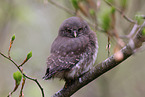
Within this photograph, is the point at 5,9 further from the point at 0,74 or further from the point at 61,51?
the point at 61,51

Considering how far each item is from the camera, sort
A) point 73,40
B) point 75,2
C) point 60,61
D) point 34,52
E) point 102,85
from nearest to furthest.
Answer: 1. point 75,2
2. point 60,61
3. point 73,40
4. point 102,85
5. point 34,52

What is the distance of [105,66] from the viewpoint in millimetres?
3234

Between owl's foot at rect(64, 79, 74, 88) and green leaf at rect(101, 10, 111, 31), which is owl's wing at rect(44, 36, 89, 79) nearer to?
owl's foot at rect(64, 79, 74, 88)

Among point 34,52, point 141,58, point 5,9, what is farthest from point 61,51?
point 34,52

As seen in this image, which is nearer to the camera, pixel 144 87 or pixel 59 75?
pixel 59 75

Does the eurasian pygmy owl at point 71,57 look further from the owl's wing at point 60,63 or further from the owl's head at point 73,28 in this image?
the owl's head at point 73,28

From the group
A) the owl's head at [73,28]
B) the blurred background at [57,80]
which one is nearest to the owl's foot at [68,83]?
the owl's head at [73,28]

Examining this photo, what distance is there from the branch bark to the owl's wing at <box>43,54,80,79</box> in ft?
1.10

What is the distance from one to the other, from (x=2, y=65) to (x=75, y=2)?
4.50 meters

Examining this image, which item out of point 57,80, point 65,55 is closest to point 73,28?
point 65,55

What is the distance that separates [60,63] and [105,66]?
3.26 feet

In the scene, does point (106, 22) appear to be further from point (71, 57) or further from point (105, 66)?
point (71, 57)

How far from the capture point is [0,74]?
667 centimetres

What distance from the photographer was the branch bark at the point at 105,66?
8.82 feet
